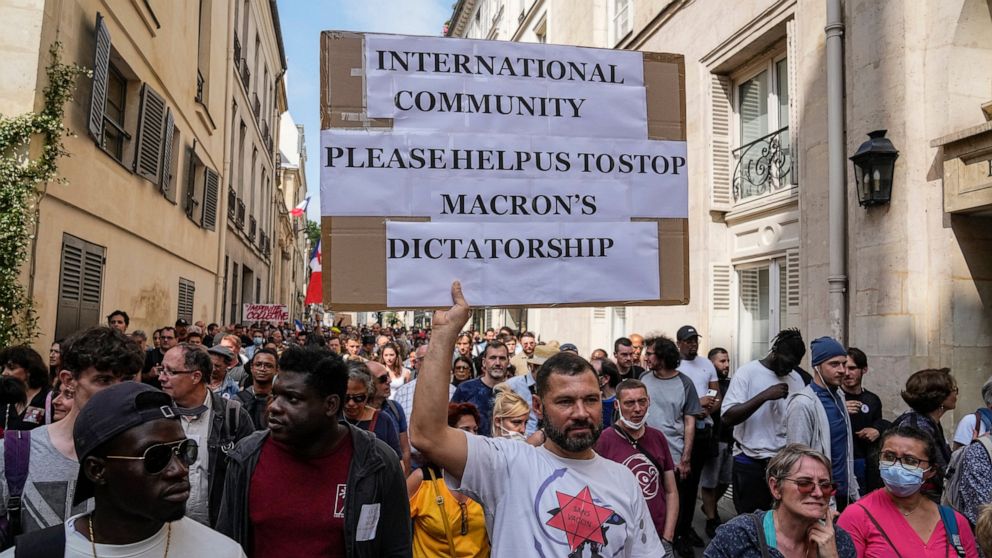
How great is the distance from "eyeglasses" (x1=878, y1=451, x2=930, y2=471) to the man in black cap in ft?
10.1

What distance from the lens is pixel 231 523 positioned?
2.71m

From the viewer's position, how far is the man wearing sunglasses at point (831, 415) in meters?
5.07

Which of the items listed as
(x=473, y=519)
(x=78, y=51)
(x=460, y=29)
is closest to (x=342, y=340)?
(x=78, y=51)

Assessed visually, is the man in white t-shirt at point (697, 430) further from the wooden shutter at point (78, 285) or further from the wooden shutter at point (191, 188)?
the wooden shutter at point (191, 188)

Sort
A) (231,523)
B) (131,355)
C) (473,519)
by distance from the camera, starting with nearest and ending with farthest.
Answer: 1. (231,523)
2. (131,355)
3. (473,519)

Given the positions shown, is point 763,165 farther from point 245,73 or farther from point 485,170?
point 245,73

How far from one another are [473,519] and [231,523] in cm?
139

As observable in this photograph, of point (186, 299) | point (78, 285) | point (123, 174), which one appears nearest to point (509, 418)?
point (78, 285)

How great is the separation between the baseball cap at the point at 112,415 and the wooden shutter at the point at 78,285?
7.44m

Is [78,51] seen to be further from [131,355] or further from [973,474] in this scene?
[973,474]

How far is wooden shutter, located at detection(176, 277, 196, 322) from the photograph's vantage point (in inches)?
600

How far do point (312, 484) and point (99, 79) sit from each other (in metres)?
8.08

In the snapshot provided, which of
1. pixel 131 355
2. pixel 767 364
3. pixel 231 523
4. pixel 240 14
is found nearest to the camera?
pixel 231 523

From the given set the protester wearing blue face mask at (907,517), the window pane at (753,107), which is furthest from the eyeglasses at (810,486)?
the window pane at (753,107)
